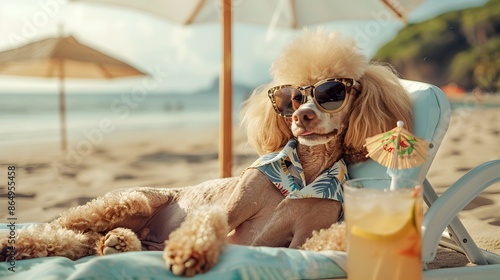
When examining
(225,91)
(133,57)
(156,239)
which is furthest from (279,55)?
(133,57)

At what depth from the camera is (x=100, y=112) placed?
2133 centimetres

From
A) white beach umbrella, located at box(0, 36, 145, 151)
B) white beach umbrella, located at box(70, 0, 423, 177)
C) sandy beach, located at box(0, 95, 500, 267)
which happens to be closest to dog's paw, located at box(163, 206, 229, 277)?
sandy beach, located at box(0, 95, 500, 267)

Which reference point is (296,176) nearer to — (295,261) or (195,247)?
(295,261)

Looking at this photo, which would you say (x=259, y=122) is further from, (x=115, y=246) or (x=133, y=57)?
(x=133, y=57)

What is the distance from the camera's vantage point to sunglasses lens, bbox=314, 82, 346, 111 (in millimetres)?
2092

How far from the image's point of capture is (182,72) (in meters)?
25.5

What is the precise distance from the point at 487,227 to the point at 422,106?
1818 millimetres

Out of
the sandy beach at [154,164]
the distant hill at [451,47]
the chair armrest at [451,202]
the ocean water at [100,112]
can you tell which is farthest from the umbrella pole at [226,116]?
the distant hill at [451,47]

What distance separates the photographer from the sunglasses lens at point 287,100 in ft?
7.03

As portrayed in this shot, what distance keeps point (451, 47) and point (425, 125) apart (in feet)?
85.9

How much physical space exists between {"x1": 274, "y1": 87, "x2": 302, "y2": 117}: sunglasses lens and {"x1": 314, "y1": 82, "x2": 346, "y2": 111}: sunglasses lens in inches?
3.0

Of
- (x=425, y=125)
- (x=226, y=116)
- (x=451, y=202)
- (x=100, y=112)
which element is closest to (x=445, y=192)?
(x=451, y=202)

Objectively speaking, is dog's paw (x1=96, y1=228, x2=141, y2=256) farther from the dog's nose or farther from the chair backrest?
the chair backrest

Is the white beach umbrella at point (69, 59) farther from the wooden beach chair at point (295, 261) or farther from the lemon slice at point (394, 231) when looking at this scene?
the lemon slice at point (394, 231)
